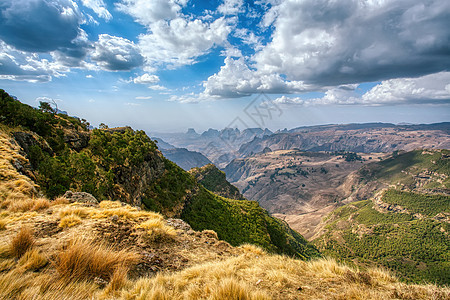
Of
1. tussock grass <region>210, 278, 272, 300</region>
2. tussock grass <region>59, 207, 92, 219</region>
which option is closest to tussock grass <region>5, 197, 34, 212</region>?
tussock grass <region>59, 207, 92, 219</region>

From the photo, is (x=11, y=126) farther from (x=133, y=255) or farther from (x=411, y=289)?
(x=411, y=289)

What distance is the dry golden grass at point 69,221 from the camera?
22.5ft

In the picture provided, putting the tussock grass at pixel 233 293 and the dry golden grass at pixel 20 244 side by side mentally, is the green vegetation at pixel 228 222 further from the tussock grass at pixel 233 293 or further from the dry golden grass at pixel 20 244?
the tussock grass at pixel 233 293

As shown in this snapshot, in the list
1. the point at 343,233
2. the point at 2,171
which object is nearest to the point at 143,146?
the point at 2,171

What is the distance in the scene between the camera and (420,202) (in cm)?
15638

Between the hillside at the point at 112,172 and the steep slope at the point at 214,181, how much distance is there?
187 feet

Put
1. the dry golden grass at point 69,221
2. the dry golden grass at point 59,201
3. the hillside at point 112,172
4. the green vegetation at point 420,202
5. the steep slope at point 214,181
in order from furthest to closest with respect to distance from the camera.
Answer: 1. the green vegetation at point 420,202
2. the steep slope at point 214,181
3. the hillside at point 112,172
4. the dry golden grass at point 59,201
5. the dry golden grass at point 69,221

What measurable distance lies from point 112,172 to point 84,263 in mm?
21645

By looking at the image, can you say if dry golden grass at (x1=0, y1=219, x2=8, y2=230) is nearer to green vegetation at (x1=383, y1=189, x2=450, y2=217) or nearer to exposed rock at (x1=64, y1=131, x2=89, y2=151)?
exposed rock at (x1=64, y1=131, x2=89, y2=151)

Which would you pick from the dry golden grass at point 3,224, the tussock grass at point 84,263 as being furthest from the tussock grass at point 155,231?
the dry golden grass at point 3,224

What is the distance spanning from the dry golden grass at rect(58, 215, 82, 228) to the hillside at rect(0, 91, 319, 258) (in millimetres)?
7300

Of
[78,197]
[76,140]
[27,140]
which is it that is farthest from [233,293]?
[76,140]

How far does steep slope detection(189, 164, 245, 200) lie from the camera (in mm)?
108875

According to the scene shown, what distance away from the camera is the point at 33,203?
8.42 metres
